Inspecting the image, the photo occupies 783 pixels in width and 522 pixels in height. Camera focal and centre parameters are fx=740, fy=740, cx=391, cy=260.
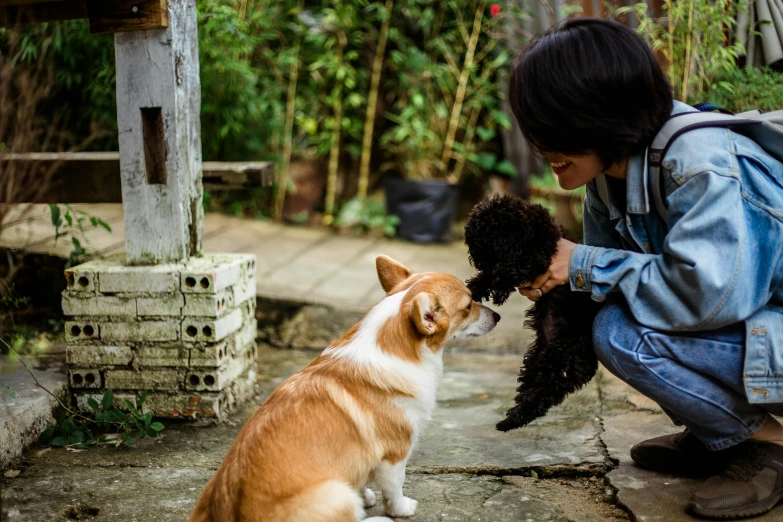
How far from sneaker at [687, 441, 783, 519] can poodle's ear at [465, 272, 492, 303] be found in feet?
2.86

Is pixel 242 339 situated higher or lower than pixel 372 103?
lower

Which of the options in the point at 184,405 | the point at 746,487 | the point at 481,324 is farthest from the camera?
the point at 184,405

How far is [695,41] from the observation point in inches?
136

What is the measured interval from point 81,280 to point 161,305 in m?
0.33

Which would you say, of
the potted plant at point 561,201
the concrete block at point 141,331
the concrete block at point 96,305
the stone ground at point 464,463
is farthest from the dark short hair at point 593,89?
the potted plant at point 561,201

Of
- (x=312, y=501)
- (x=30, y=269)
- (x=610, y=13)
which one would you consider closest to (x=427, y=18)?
(x=610, y=13)

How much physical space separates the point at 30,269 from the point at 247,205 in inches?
122

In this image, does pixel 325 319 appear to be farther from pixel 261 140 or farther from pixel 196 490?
pixel 261 140

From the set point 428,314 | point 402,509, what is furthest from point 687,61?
point 402,509

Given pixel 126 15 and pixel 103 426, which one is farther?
pixel 103 426

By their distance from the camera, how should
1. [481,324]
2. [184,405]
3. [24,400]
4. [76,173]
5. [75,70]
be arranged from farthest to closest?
1. [75,70]
2. [76,173]
3. [184,405]
4. [24,400]
5. [481,324]

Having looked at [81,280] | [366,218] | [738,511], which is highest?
[81,280]

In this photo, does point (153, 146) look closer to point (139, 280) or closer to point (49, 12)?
point (139, 280)

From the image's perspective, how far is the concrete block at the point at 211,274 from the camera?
2.90 meters
